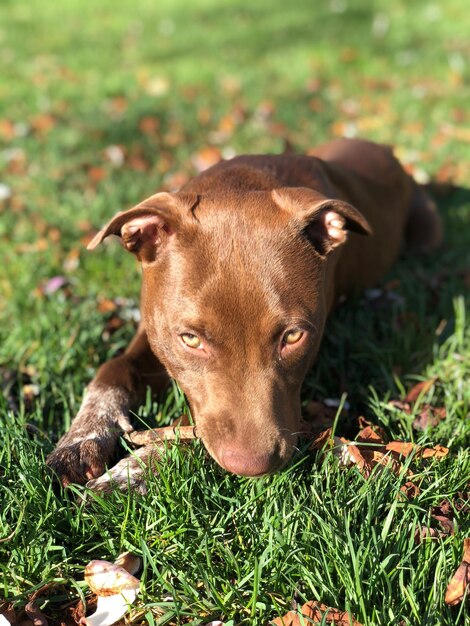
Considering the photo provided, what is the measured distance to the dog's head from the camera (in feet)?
9.21

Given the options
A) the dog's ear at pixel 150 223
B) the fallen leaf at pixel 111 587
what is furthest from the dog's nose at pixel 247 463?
the dog's ear at pixel 150 223

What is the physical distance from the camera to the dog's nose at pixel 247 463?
8.66ft

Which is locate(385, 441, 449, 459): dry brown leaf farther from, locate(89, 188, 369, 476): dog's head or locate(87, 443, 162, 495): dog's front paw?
locate(87, 443, 162, 495): dog's front paw

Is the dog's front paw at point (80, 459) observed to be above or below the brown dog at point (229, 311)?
below

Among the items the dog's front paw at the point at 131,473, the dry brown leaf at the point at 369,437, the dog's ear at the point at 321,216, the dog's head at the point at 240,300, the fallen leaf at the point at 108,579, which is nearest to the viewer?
the fallen leaf at the point at 108,579

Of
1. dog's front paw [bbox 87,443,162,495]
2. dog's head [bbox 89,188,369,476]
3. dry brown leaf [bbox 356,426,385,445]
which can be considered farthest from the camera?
dry brown leaf [bbox 356,426,385,445]

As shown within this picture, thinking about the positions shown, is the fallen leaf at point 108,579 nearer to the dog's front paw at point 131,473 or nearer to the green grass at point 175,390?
the green grass at point 175,390

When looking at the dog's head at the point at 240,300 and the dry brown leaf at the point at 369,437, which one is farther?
the dry brown leaf at the point at 369,437

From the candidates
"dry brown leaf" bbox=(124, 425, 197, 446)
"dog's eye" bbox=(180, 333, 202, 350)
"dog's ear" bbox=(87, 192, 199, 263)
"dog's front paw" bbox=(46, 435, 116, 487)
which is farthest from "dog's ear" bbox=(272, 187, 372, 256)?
"dog's front paw" bbox=(46, 435, 116, 487)

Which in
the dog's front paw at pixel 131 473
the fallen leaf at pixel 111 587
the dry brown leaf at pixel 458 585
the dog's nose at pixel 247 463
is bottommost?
the dry brown leaf at pixel 458 585

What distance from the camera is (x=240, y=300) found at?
2830 mm

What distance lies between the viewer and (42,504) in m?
2.85

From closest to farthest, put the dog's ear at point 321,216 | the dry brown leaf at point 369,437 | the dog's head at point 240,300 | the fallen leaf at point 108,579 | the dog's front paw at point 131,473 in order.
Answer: the fallen leaf at point 108,579 → the dog's head at point 240,300 → the dog's front paw at point 131,473 → the dog's ear at point 321,216 → the dry brown leaf at point 369,437

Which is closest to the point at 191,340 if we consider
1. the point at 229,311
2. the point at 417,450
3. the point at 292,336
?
the point at 229,311
